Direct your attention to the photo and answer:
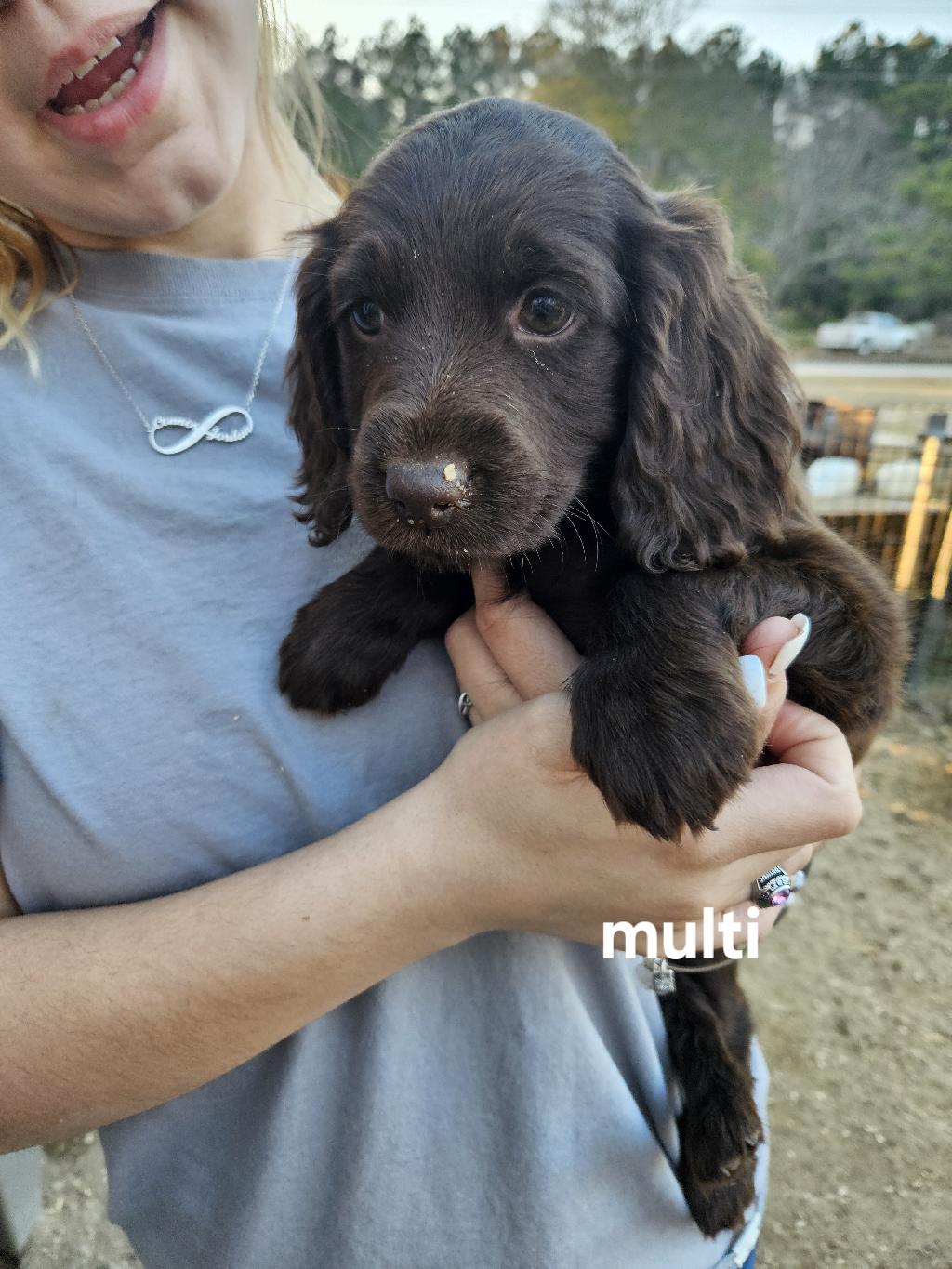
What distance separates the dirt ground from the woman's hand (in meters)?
2.07

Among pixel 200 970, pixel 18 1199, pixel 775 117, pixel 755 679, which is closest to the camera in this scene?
pixel 200 970

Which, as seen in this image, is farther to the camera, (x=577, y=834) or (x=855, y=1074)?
(x=855, y=1074)

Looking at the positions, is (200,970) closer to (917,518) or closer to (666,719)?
(666,719)

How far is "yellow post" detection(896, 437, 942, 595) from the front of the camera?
5.58m

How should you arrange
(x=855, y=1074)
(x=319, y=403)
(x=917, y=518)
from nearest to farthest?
(x=319, y=403) → (x=855, y=1074) → (x=917, y=518)

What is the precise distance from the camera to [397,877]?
121 centimetres

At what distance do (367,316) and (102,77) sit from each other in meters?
0.47

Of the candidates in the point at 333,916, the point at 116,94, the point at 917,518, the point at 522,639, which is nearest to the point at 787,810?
the point at 522,639

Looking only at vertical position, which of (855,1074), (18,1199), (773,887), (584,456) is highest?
(584,456)

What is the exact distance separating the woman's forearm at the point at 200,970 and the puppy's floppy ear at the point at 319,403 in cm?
55

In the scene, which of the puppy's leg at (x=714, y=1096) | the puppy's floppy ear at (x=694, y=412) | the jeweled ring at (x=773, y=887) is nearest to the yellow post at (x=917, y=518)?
the puppy's leg at (x=714, y=1096)

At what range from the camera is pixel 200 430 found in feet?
4.90

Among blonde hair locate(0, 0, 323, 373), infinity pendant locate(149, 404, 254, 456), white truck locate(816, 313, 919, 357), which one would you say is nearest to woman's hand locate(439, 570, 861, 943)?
infinity pendant locate(149, 404, 254, 456)

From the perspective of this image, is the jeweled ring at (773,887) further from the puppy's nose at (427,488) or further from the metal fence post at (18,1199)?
the metal fence post at (18,1199)
